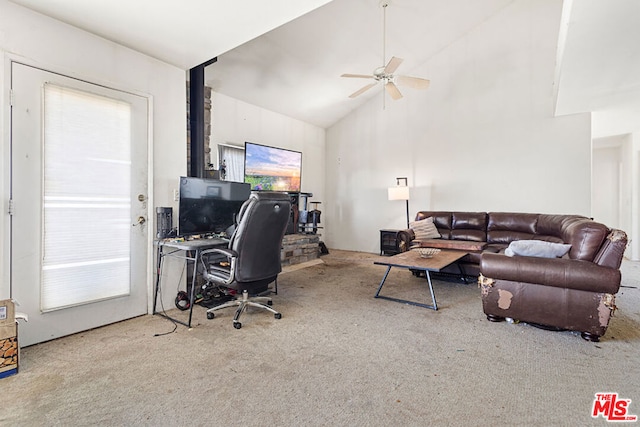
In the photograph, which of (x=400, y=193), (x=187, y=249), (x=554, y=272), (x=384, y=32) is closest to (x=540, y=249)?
(x=554, y=272)

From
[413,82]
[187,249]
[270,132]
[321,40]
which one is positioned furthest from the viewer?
[270,132]

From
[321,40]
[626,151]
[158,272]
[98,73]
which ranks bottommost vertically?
[158,272]

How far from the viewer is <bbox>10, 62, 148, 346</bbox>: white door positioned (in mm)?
2225

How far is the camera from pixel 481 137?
5469 mm

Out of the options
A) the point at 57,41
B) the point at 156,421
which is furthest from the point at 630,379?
the point at 57,41

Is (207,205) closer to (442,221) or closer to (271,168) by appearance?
(271,168)

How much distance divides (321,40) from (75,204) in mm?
3794

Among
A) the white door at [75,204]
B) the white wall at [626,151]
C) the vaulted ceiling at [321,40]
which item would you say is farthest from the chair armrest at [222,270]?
the white wall at [626,151]

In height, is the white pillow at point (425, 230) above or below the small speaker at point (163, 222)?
below

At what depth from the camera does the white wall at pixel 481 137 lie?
4.84 m

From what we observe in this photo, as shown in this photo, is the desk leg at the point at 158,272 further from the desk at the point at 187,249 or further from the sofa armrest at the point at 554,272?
the sofa armrest at the point at 554,272

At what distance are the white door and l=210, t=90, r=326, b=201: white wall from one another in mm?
2143

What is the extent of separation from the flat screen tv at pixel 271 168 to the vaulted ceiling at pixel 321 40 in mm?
871

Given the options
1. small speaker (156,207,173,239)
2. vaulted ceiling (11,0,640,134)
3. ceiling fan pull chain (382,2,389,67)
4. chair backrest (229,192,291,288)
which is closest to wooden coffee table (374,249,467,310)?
chair backrest (229,192,291,288)
